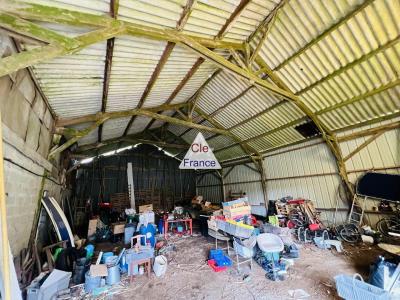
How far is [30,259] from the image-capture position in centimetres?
460

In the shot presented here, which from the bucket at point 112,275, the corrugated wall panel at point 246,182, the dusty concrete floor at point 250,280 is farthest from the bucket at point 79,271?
the corrugated wall panel at point 246,182

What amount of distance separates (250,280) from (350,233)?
183 inches

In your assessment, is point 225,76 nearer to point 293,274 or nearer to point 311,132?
point 311,132

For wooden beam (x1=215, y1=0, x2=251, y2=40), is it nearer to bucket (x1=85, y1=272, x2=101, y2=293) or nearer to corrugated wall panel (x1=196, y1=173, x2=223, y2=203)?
bucket (x1=85, y1=272, x2=101, y2=293)

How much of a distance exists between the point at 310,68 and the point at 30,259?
9.03 meters

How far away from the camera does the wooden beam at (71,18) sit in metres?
2.64

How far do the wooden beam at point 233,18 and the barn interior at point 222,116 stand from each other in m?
0.03

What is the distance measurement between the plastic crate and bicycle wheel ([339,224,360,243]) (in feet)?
15.3

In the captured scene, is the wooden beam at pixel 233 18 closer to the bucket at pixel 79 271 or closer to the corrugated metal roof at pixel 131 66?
the corrugated metal roof at pixel 131 66

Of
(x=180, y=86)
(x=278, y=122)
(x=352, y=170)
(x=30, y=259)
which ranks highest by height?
(x=180, y=86)

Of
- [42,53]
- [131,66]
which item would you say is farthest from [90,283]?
[131,66]

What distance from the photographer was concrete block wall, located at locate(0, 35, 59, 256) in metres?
3.46

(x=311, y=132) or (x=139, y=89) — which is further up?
(x=139, y=89)

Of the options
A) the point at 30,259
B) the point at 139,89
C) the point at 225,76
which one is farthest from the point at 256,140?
the point at 30,259
